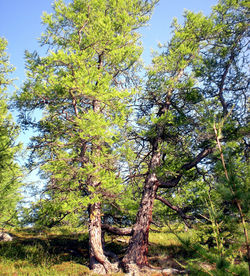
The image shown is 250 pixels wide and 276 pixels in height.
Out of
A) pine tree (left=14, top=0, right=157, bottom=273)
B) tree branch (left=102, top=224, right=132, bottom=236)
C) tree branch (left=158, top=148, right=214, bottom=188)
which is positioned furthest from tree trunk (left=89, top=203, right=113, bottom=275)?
tree branch (left=158, top=148, right=214, bottom=188)

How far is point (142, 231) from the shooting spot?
7.89 meters

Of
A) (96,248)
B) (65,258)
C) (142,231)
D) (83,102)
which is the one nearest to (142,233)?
(142,231)

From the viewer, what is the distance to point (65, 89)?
6.95 metres

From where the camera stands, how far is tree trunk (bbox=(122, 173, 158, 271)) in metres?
7.55

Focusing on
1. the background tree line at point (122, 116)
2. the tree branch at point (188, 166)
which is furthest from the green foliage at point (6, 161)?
the tree branch at point (188, 166)

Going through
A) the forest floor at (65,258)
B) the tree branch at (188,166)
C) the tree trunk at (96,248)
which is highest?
the tree branch at (188,166)

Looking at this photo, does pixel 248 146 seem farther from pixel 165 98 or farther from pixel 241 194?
pixel 241 194

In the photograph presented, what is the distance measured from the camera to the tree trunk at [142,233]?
297 inches

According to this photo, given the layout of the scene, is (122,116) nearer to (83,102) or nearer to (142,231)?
(83,102)

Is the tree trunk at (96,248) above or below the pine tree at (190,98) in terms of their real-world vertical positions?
below

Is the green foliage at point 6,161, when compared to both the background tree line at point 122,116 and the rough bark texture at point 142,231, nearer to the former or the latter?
the background tree line at point 122,116

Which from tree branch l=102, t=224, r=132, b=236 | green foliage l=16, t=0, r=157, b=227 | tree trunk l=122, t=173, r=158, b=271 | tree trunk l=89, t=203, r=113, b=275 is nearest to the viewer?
green foliage l=16, t=0, r=157, b=227

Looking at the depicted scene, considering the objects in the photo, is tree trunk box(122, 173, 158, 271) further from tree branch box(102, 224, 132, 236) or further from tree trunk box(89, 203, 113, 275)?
tree trunk box(89, 203, 113, 275)

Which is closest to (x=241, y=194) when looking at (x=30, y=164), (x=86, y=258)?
(x=30, y=164)
